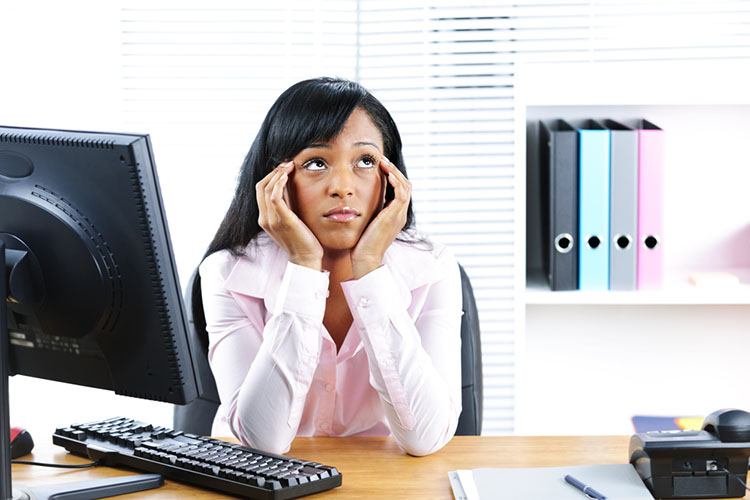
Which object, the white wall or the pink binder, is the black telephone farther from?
the white wall

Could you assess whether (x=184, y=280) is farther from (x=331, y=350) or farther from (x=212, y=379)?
(x=331, y=350)

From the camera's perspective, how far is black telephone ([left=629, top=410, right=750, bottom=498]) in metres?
1.13

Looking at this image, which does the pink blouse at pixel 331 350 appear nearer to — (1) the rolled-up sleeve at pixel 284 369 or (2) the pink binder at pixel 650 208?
(1) the rolled-up sleeve at pixel 284 369

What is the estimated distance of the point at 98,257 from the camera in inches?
40.7

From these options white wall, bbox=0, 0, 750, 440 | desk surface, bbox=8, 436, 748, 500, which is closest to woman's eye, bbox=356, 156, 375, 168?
desk surface, bbox=8, 436, 748, 500

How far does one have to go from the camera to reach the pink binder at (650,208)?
2002mm

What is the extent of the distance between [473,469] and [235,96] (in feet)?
5.69

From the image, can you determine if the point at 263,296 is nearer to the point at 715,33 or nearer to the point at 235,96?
the point at 235,96

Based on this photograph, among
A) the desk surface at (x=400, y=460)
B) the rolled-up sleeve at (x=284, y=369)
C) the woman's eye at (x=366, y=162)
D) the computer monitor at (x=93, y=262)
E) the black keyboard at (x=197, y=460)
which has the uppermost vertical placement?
the woman's eye at (x=366, y=162)

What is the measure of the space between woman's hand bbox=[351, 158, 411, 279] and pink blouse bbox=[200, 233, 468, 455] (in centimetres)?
4

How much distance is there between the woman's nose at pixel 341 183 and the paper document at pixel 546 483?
0.54 meters

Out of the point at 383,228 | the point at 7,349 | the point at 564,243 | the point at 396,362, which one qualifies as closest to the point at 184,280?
the point at 564,243

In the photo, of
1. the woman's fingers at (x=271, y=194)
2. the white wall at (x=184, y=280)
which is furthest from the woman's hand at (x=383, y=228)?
the white wall at (x=184, y=280)

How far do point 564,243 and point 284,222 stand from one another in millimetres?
798
